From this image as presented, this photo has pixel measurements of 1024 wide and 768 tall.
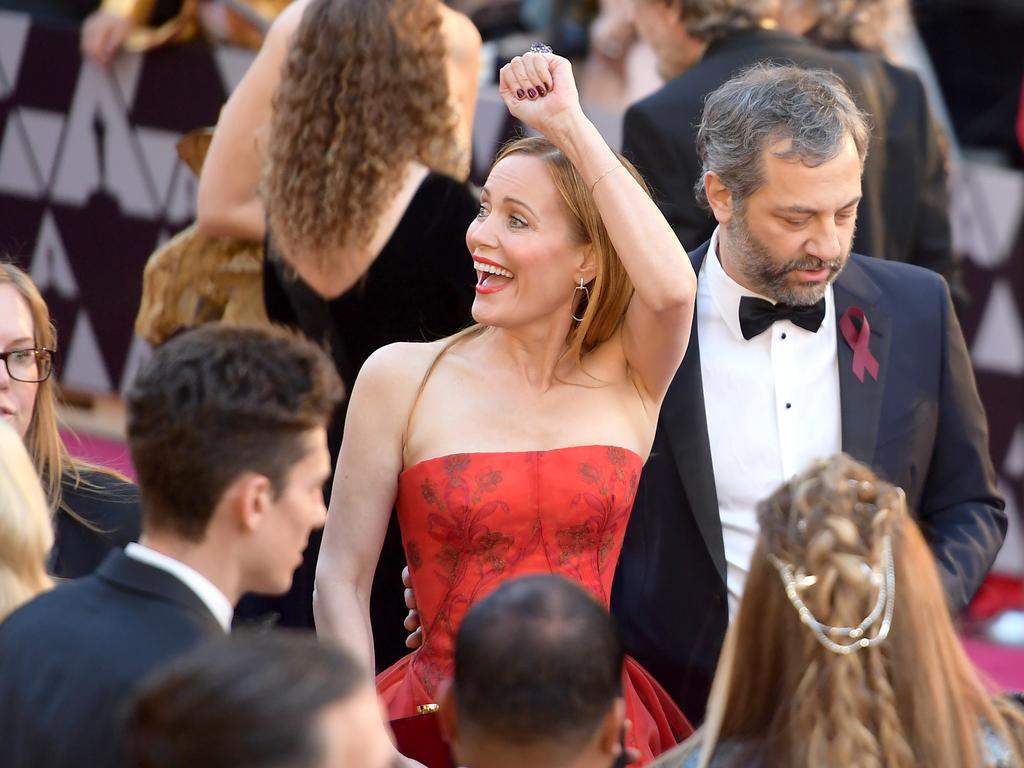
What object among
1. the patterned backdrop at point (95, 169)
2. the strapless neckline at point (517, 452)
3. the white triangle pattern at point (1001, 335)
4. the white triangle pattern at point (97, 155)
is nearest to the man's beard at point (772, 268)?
the strapless neckline at point (517, 452)

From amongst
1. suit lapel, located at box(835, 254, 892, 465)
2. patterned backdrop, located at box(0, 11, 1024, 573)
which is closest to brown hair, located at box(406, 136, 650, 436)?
suit lapel, located at box(835, 254, 892, 465)

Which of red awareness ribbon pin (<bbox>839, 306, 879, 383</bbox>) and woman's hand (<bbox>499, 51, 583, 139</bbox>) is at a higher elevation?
woman's hand (<bbox>499, 51, 583, 139</bbox>)

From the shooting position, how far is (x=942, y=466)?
3.35 metres

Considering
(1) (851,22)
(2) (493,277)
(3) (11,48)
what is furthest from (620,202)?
(3) (11,48)

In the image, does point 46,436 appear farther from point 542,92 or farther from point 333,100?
point 542,92

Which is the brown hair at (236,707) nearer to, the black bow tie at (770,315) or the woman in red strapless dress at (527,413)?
the woman in red strapless dress at (527,413)

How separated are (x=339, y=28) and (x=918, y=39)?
4.08 m

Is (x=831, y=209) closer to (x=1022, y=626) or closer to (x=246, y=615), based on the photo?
(x=246, y=615)

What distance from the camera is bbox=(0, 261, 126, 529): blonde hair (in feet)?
10.6

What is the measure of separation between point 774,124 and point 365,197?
3.30 ft

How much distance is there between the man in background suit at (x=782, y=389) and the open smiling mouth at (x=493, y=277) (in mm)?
465

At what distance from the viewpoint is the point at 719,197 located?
3.45 meters

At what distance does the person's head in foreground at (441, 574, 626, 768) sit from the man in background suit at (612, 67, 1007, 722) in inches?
44.8

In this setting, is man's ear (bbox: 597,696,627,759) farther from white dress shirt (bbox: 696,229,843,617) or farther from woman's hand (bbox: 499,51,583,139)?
woman's hand (bbox: 499,51,583,139)
